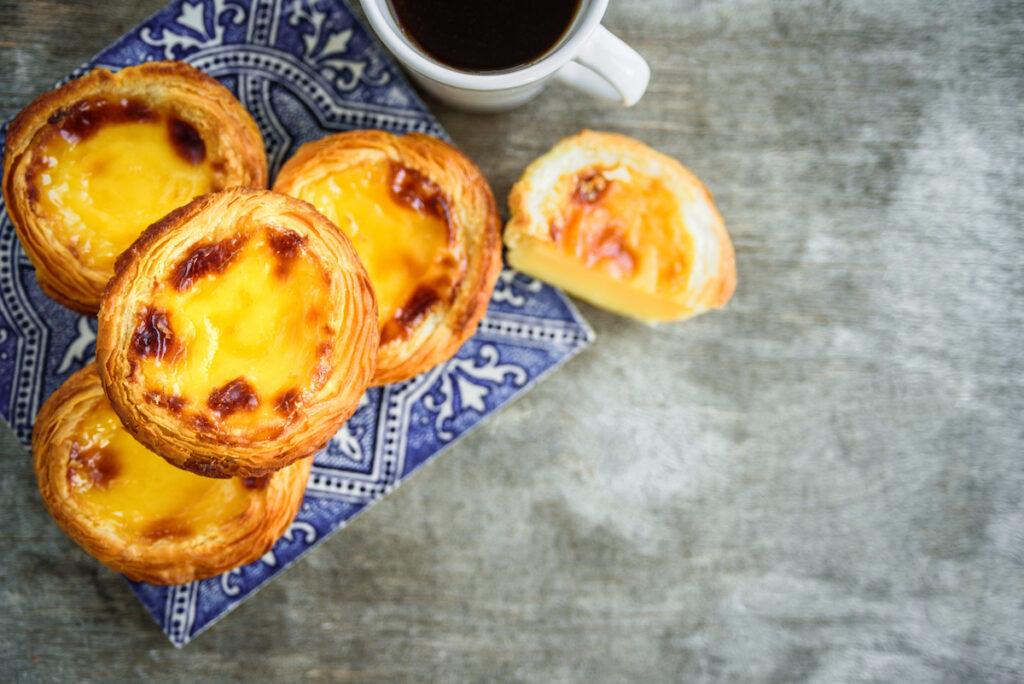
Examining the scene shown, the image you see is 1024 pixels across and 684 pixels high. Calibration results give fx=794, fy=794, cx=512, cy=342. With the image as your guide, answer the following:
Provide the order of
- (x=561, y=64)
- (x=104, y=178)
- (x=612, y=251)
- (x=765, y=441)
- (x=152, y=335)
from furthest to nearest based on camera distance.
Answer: (x=765, y=441), (x=612, y=251), (x=104, y=178), (x=561, y=64), (x=152, y=335)

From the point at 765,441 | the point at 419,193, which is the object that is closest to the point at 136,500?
the point at 419,193

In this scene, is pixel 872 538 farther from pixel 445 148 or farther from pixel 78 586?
pixel 78 586

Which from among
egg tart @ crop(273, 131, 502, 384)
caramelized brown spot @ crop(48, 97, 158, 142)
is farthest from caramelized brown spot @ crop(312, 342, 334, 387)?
caramelized brown spot @ crop(48, 97, 158, 142)

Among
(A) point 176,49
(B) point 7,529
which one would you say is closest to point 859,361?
(A) point 176,49

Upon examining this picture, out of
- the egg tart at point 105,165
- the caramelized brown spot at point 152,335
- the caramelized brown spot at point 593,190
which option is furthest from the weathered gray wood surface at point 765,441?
the caramelized brown spot at point 152,335

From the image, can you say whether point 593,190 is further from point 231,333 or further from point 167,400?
point 167,400

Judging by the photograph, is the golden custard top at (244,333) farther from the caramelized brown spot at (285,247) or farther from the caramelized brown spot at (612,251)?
the caramelized brown spot at (612,251)

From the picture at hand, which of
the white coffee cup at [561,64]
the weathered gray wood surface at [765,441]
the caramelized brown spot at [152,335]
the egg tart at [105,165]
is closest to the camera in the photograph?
the caramelized brown spot at [152,335]
